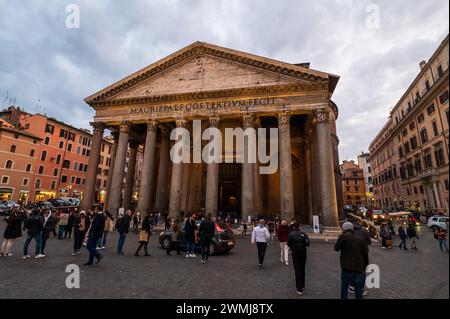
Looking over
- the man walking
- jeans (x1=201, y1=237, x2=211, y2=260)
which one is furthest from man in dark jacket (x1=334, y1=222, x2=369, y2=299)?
jeans (x1=201, y1=237, x2=211, y2=260)

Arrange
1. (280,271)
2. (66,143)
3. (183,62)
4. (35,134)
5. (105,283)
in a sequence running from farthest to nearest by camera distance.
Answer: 1. (66,143)
2. (35,134)
3. (183,62)
4. (280,271)
5. (105,283)

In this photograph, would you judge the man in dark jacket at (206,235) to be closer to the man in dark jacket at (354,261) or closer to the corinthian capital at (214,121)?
the man in dark jacket at (354,261)

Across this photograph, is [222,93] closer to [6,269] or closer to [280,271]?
[280,271]

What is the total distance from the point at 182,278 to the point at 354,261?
166 inches

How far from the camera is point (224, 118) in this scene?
66.4 ft

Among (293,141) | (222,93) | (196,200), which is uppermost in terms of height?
(222,93)

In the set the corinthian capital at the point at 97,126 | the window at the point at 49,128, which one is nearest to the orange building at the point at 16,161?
the window at the point at 49,128

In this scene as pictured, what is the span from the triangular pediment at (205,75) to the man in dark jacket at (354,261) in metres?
15.6

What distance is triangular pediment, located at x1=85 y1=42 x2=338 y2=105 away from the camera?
18.4 m
